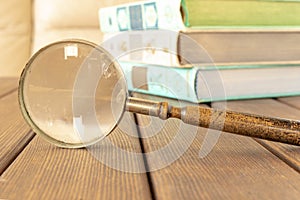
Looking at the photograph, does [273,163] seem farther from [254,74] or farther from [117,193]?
[254,74]

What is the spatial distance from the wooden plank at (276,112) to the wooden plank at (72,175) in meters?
0.17

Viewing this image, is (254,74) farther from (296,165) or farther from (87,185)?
(87,185)

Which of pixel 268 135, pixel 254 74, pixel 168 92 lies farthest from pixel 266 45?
pixel 268 135

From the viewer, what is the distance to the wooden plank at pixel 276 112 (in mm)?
496

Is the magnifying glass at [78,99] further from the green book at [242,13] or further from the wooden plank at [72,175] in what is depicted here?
the green book at [242,13]

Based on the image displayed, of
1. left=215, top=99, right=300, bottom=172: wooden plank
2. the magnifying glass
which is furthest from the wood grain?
the magnifying glass

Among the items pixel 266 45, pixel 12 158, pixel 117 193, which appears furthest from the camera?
pixel 266 45

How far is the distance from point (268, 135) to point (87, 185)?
0.23 metres

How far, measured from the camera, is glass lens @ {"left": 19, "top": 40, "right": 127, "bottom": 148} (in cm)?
52

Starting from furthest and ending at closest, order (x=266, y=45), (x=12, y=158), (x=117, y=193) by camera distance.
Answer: (x=266, y=45) → (x=12, y=158) → (x=117, y=193)

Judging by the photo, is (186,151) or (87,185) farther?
(186,151)

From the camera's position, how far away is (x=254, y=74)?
0.88 m

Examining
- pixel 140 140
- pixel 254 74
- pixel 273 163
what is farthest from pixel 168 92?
pixel 273 163

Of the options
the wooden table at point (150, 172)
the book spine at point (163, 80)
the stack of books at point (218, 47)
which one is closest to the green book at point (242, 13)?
the stack of books at point (218, 47)
